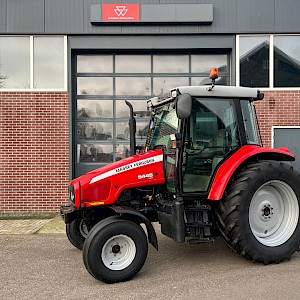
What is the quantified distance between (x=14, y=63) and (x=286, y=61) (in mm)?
6567

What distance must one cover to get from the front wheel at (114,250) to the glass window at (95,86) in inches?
226

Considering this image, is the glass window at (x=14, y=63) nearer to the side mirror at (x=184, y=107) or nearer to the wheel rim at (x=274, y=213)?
the side mirror at (x=184, y=107)

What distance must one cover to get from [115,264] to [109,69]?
6248 millimetres

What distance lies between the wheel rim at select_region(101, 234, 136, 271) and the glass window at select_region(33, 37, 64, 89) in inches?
226

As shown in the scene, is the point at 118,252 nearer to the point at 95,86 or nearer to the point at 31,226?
the point at 31,226

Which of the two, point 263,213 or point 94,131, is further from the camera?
point 94,131

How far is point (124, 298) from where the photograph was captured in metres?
4.09

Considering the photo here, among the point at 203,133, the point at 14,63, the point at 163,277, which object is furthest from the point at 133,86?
the point at 163,277

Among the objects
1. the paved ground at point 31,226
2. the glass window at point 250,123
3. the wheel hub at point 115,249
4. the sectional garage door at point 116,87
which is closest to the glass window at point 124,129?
the sectional garage door at point 116,87

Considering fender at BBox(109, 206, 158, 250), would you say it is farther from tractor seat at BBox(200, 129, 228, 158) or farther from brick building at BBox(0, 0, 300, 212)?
brick building at BBox(0, 0, 300, 212)

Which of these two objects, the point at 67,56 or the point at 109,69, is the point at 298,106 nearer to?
the point at 109,69

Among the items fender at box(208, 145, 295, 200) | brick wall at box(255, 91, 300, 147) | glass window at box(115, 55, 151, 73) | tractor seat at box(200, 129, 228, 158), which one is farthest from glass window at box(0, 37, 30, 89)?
fender at box(208, 145, 295, 200)

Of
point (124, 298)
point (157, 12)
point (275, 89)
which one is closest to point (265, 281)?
point (124, 298)

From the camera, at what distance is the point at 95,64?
9.82m
